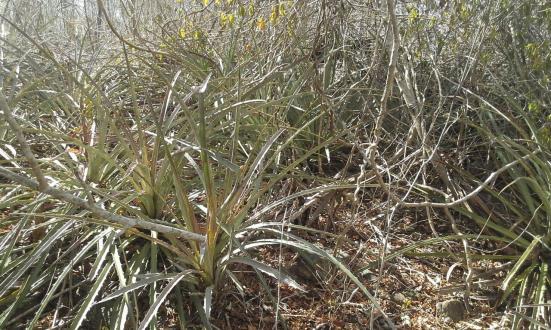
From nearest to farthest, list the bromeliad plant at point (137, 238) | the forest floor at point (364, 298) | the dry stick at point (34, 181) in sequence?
the dry stick at point (34, 181) < the bromeliad plant at point (137, 238) < the forest floor at point (364, 298)

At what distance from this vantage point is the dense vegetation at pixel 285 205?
1616mm

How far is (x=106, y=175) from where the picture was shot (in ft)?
7.04

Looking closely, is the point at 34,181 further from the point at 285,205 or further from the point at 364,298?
the point at 364,298

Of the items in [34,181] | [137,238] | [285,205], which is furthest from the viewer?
[285,205]

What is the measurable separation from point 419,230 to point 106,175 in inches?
57.0

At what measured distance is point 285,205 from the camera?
1987mm

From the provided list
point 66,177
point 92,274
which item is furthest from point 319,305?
point 66,177

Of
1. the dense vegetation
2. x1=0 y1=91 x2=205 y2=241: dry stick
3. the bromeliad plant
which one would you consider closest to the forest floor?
the dense vegetation

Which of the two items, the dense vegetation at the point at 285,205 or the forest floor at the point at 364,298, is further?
the forest floor at the point at 364,298

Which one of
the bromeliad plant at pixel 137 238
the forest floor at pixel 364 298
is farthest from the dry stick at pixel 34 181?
the forest floor at pixel 364 298

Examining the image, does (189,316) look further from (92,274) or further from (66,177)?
(66,177)

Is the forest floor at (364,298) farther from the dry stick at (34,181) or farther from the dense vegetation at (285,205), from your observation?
the dry stick at (34,181)

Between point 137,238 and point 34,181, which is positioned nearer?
point 34,181

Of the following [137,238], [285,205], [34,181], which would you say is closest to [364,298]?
[285,205]
